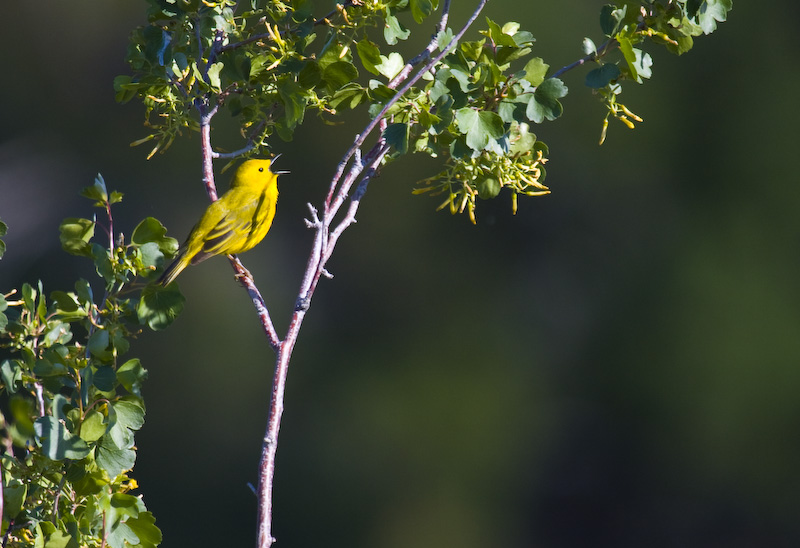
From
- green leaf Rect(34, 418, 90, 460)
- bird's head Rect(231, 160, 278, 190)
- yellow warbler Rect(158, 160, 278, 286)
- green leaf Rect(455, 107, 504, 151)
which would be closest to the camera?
green leaf Rect(34, 418, 90, 460)

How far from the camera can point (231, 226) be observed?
113 inches

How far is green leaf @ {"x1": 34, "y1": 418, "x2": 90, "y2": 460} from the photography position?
→ 1.17 meters

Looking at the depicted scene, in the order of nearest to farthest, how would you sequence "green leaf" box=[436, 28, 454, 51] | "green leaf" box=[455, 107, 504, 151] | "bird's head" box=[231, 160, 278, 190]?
"green leaf" box=[455, 107, 504, 151] → "green leaf" box=[436, 28, 454, 51] → "bird's head" box=[231, 160, 278, 190]

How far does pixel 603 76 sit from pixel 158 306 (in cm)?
84

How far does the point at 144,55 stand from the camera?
172 cm

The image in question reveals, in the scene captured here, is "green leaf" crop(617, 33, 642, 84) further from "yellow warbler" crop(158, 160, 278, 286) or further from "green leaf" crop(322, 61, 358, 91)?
"yellow warbler" crop(158, 160, 278, 286)

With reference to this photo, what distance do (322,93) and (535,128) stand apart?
5.98 metres

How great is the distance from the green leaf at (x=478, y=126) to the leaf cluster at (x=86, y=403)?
1.59 ft

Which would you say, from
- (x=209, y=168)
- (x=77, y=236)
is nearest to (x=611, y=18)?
(x=209, y=168)

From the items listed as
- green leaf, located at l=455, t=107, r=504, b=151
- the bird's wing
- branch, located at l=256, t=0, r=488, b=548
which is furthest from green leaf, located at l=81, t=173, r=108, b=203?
the bird's wing

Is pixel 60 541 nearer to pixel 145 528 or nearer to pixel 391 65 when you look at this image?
pixel 145 528

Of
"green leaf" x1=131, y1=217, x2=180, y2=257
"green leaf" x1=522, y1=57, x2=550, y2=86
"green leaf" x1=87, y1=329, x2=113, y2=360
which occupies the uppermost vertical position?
"green leaf" x1=522, y1=57, x2=550, y2=86

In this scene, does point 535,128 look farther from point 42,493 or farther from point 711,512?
point 42,493

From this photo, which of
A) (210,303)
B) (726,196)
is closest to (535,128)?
(726,196)
